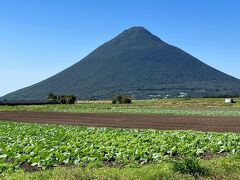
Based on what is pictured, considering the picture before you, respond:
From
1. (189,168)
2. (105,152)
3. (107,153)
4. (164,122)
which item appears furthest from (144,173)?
(164,122)

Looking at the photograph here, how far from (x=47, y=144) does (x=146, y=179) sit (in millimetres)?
8395

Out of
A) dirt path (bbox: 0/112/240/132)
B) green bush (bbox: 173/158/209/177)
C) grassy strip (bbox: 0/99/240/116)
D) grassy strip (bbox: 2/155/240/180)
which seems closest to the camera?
grassy strip (bbox: 2/155/240/180)

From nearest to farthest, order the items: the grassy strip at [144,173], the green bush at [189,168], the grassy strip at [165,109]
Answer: the grassy strip at [144,173] → the green bush at [189,168] → the grassy strip at [165,109]

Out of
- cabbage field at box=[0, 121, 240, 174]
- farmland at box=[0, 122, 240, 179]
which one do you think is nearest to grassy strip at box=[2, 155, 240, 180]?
farmland at box=[0, 122, 240, 179]

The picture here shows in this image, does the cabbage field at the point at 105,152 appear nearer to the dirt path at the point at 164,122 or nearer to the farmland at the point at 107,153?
the farmland at the point at 107,153

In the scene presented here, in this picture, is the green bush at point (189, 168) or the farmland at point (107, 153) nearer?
the green bush at point (189, 168)

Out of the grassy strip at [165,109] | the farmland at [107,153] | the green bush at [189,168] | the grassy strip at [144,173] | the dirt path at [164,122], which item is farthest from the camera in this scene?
the grassy strip at [165,109]

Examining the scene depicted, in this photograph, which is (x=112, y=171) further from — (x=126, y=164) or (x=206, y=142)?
(x=206, y=142)

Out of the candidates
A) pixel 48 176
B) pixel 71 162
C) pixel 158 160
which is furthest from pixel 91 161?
pixel 48 176

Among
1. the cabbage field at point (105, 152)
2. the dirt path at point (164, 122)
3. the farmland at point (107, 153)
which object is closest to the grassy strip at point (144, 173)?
the farmland at point (107, 153)

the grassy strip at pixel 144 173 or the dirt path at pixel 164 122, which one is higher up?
the grassy strip at pixel 144 173

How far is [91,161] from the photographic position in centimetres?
1475

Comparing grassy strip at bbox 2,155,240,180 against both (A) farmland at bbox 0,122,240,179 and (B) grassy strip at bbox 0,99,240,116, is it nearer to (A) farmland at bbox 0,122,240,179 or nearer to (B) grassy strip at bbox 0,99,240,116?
(A) farmland at bbox 0,122,240,179

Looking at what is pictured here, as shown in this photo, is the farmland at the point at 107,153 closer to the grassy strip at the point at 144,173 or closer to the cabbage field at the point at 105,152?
the cabbage field at the point at 105,152
